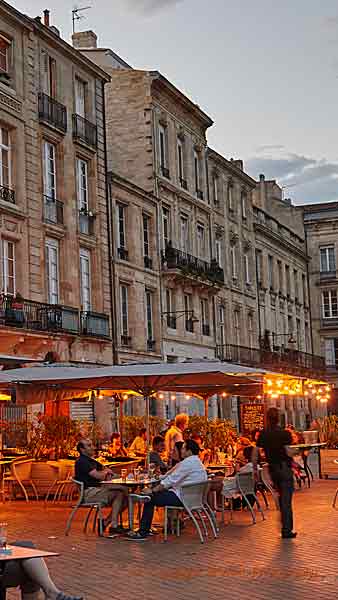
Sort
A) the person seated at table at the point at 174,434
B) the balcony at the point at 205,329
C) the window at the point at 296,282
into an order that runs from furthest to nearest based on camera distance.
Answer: the window at the point at 296,282 → the balcony at the point at 205,329 → the person seated at table at the point at 174,434

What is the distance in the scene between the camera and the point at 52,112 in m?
29.2

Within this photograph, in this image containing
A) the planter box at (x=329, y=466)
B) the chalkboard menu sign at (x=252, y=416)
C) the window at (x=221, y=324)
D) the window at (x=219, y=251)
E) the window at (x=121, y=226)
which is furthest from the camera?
the window at (x=219, y=251)

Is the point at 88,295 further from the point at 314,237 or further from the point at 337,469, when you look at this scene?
the point at 314,237

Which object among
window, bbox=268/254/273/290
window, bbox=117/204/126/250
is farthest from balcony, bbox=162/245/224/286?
window, bbox=268/254/273/290

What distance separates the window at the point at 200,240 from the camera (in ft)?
137

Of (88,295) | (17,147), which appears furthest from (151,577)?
(88,295)

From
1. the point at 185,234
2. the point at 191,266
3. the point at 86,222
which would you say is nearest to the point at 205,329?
the point at 191,266

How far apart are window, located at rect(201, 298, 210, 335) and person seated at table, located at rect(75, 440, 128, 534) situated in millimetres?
27746

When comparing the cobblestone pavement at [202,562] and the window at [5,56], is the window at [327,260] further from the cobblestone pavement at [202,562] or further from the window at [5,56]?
the cobblestone pavement at [202,562]

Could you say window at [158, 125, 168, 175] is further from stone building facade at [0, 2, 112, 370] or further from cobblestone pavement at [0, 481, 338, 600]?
cobblestone pavement at [0, 481, 338, 600]

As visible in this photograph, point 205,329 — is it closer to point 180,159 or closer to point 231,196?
point 180,159

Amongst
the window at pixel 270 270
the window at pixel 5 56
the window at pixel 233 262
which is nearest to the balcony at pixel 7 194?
the window at pixel 5 56

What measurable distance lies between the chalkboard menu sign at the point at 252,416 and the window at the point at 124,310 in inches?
270

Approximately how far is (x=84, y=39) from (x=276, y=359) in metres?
19.8
